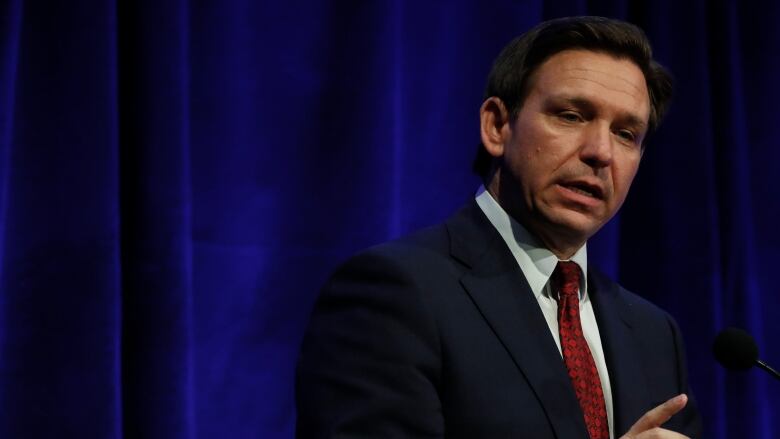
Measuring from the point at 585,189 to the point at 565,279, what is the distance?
0.16 metres

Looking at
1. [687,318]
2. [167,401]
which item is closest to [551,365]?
[167,401]

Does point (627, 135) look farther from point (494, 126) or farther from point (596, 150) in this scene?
point (494, 126)

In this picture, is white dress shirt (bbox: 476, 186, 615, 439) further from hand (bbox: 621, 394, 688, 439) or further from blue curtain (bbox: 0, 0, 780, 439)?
blue curtain (bbox: 0, 0, 780, 439)

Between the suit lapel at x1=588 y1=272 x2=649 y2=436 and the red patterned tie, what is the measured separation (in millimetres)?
54

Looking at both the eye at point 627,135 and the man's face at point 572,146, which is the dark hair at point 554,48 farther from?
the eye at point 627,135

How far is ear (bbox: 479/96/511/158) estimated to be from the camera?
1.76m

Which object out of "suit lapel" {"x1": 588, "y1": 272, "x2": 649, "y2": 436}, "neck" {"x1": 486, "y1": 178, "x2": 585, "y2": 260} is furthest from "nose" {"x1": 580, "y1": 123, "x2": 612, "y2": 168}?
"suit lapel" {"x1": 588, "y1": 272, "x2": 649, "y2": 436}

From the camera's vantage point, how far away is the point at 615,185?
168cm

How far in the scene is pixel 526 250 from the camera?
5.45 feet

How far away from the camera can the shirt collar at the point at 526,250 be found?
163cm

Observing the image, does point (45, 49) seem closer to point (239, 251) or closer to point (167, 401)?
A: point (239, 251)

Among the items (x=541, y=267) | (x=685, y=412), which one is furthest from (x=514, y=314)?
(x=685, y=412)

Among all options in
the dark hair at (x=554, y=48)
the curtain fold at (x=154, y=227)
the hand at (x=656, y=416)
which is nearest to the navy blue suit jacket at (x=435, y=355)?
the hand at (x=656, y=416)

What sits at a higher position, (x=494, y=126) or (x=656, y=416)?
(x=494, y=126)
